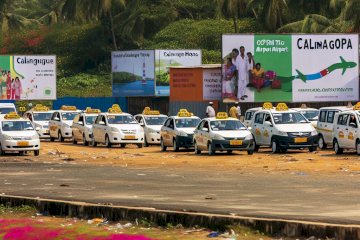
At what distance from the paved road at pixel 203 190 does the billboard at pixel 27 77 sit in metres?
30.6

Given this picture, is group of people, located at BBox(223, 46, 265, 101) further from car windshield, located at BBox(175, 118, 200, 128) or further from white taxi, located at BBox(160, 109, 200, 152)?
car windshield, located at BBox(175, 118, 200, 128)

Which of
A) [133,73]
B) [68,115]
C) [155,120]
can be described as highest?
[133,73]

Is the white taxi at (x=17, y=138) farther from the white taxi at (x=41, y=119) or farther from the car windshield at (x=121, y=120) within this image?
the white taxi at (x=41, y=119)

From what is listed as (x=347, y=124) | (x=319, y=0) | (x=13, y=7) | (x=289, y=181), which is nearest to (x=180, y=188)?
(x=289, y=181)

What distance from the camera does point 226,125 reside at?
2620 cm

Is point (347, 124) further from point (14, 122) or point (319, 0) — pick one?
point (319, 0)

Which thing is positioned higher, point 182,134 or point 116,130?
point 116,130

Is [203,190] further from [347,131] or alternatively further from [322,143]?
[322,143]

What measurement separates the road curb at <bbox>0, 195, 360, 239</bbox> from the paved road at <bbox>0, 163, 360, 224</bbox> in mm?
876

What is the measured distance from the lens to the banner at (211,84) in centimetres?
3950

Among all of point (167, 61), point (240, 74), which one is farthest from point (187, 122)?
point (167, 61)

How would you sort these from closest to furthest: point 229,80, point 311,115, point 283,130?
point 283,130, point 311,115, point 229,80

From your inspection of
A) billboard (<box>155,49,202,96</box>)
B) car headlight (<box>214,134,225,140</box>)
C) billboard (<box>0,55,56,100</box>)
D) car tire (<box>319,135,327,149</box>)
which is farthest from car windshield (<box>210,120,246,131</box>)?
billboard (<box>0,55,56,100</box>)

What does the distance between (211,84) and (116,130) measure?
10.2m
